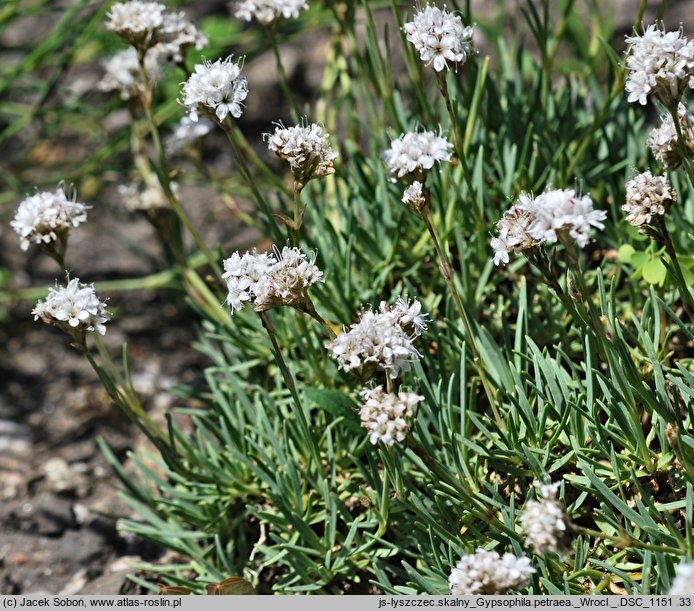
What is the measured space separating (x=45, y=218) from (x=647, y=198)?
1418 millimetres

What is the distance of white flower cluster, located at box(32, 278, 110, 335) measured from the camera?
6.13 ft

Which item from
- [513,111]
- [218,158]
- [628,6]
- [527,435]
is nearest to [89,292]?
[527,435]

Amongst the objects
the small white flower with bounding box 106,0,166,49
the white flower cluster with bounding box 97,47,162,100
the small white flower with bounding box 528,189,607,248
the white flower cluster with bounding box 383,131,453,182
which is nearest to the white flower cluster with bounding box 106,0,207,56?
the small white flower with bounding box 106,0,166,49

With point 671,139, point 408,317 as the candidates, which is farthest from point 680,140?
point 408,317

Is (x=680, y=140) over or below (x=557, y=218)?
over

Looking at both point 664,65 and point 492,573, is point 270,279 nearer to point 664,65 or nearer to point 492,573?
point 492,573

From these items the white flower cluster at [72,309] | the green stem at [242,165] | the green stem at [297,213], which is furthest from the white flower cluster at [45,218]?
the green stem at [297,213]

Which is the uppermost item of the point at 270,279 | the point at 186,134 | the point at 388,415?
the point at 186,134

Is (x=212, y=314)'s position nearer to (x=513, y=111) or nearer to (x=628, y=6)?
(x=513, y=111)

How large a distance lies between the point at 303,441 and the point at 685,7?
10.7 feet

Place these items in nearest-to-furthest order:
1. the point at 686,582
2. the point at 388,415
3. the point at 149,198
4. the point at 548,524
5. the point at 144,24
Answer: the point at 686,582, the point at 548,524, the point at 388,415, the point at 144,24, the point at 149,198

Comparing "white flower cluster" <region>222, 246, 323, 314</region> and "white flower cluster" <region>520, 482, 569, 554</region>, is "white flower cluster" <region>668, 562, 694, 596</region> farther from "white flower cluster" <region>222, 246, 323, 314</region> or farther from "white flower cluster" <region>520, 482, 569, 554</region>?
"white flower cluster" <region>222, 246, 323, 314</region>

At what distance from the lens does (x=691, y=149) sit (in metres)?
1.90

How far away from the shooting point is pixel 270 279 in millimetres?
1754
